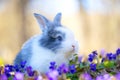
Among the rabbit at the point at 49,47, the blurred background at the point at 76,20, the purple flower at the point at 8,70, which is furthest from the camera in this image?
the blurred background at the point at 76,20

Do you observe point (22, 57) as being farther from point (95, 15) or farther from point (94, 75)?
point (95, 15)

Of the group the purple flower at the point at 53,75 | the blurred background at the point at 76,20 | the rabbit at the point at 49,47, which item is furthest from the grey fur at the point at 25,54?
the blurred background at the point at 76,20

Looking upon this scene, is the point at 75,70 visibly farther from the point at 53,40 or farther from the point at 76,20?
the point at 76,20

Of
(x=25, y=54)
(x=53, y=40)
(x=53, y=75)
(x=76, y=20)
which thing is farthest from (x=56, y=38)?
(x=76, y=20)

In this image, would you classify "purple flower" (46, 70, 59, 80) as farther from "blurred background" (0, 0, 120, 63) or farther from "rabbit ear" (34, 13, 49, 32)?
"blurred background" (0, 0, 120, 63)

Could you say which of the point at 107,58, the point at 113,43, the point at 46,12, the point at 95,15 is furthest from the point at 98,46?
the point at 107,58

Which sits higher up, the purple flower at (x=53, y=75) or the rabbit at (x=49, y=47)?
the rabbit at (x=49, y=47)

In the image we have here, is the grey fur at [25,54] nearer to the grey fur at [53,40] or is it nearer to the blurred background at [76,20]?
the grey fur at [53,40]
